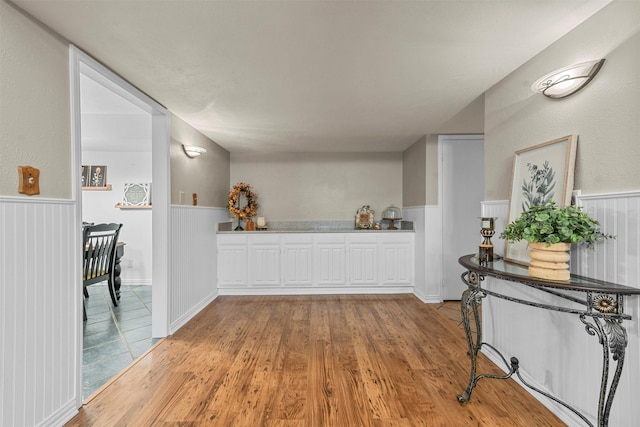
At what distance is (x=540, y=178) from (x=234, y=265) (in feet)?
11.9

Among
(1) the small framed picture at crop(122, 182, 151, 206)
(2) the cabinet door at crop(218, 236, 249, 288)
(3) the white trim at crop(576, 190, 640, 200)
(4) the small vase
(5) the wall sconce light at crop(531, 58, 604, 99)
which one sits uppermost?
(5) the wall sconce light at crop(531, 58, 604, 99)

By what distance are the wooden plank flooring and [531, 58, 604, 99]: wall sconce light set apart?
6.05 ft

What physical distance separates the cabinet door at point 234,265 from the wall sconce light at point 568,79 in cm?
361

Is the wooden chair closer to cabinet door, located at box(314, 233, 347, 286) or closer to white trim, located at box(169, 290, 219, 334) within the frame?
white trim, located at box(169, 290, 219, 334)

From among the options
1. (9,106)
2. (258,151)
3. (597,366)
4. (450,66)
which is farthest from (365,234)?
(9,106)

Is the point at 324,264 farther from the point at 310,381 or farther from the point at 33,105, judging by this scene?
the point at 33,105

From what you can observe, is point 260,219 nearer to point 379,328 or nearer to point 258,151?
point 258,151

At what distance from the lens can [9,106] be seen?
1427mm

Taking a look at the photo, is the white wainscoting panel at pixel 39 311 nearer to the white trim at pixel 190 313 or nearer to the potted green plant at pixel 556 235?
the white trim at pixel 190 313

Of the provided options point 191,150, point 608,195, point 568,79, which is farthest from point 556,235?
point 191,150

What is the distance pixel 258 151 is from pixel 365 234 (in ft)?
6.70

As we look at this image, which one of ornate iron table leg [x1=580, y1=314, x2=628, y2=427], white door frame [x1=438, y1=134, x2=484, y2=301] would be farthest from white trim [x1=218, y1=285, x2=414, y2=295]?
ornate iron table leg [x1=580, y1=314, x2=628, y2=427]

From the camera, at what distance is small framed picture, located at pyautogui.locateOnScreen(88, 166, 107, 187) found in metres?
4.87

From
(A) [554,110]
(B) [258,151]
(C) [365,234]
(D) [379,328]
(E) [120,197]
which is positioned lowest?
(D) [379,328]
